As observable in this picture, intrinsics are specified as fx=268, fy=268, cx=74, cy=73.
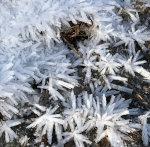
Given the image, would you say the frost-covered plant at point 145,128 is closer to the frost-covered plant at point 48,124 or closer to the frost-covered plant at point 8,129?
the frost-covered plant at point 48,124

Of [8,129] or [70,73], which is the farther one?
[70,73]

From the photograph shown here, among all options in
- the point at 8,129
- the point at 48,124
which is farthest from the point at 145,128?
the point at 8,129

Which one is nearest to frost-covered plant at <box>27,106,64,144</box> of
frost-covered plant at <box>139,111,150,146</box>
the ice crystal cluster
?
the ice crystal cluster

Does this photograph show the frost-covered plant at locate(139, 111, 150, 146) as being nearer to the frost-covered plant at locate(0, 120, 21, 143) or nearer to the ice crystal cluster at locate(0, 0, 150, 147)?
the ice crystal cluster at locate(0, 0, 150, 147)

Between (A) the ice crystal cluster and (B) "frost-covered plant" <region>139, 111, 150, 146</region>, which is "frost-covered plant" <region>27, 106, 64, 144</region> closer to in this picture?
(A) the ice crystal cluster

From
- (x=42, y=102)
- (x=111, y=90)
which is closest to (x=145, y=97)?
(x=111, y=90)

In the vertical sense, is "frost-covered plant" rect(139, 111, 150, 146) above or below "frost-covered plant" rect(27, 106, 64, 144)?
below

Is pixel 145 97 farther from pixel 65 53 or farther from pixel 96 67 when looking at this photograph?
pixel 65 53

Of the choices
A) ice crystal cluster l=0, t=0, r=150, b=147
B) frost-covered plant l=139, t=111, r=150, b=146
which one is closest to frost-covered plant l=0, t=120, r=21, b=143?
ice crystal cluster l=0, t=0, r=150, b=147

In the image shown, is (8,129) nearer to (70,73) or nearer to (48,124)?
(48,124)
